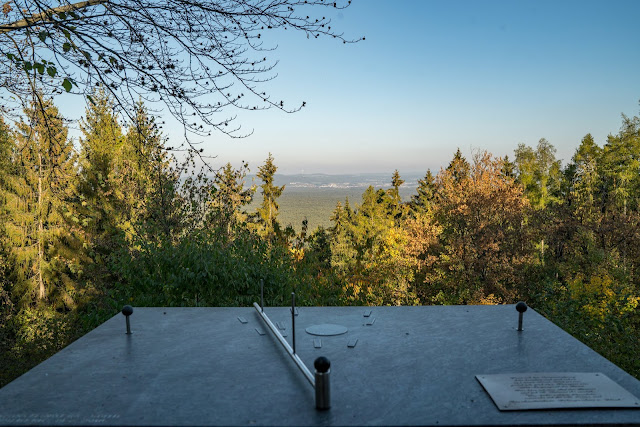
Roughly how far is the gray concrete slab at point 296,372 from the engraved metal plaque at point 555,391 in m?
0.04

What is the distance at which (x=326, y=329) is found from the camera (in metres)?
3.21

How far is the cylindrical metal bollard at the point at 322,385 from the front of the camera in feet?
6.44

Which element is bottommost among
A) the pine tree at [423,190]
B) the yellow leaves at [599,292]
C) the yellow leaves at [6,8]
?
the yellow leaves at [599,292]

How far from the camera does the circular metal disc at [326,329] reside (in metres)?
3.12

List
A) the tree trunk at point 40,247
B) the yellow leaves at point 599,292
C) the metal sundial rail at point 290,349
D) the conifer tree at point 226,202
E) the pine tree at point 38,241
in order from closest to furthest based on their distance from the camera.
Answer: the metal sundial rail at point 290,349 → the conifer tree at point 226,202 → the yellow leaves at point 599,292 → the pine tree at point 38,241 → the tree trunk at point 40,247

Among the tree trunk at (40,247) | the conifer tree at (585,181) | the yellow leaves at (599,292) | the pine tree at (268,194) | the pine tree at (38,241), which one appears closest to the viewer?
the yellow leaves at (599,292)

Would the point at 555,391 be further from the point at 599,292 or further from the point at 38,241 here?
the point at 38,241

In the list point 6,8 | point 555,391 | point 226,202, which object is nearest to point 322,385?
point 555,391

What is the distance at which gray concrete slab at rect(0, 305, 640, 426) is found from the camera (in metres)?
1.94

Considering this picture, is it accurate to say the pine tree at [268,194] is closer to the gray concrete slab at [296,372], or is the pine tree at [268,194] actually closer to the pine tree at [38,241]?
the pine tree at [38,241]

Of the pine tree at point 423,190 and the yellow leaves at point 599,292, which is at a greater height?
the pine tree at point 423,190

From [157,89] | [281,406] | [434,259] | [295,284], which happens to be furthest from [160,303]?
[434,259]

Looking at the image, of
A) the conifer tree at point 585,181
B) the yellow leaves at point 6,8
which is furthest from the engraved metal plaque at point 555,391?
the conifer tree at point 585,181

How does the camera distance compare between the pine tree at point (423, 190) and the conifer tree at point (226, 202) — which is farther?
the pine tree at point (423, 190)
